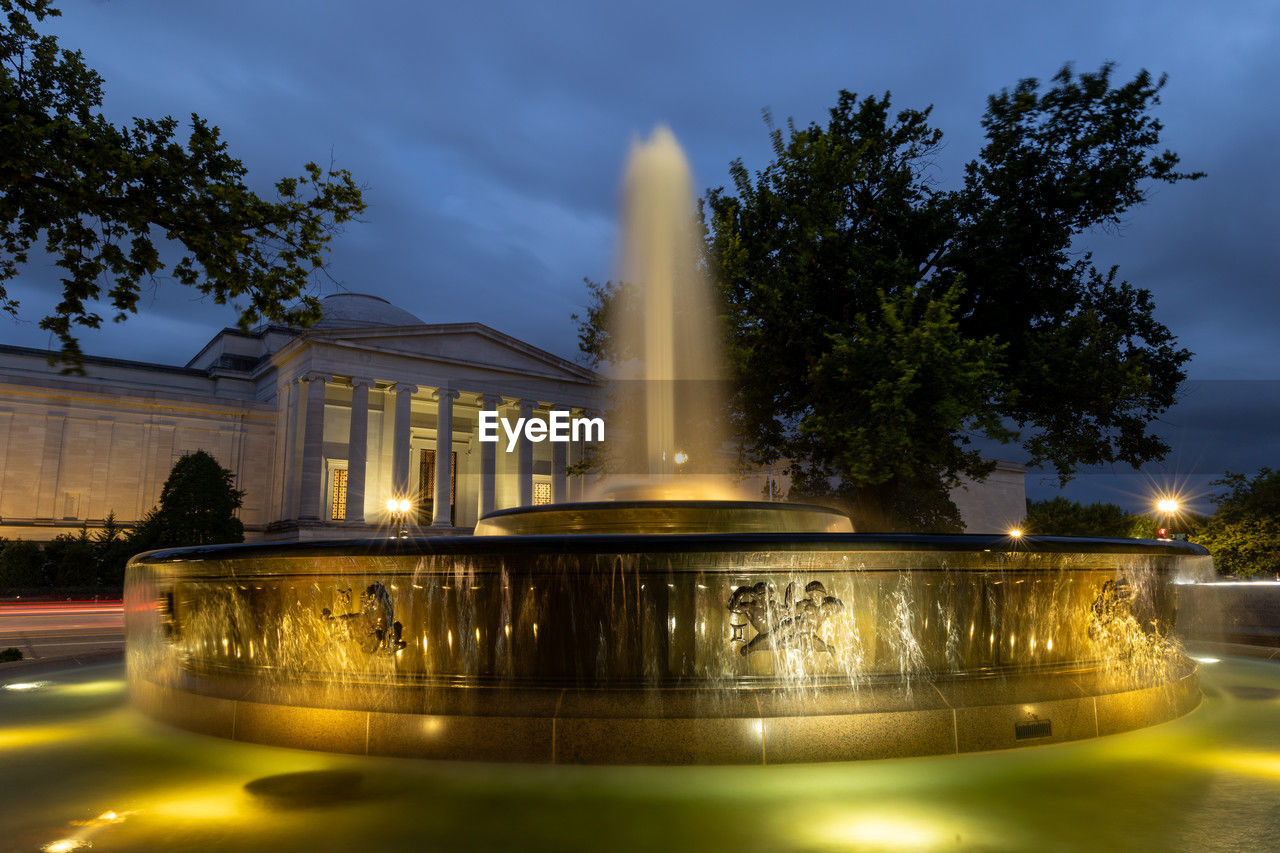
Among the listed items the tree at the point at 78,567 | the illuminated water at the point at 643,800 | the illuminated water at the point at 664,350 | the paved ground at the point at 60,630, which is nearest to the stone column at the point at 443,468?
the tree at the point at 78,567

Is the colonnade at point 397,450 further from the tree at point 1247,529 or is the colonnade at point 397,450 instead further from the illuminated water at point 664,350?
the tree at point 1247,529

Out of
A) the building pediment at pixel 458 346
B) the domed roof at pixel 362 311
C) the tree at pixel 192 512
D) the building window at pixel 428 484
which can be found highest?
the domed roof at pixel 362 311

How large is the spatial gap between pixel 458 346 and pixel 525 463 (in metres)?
9.06

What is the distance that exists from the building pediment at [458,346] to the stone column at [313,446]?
2500 millimetres

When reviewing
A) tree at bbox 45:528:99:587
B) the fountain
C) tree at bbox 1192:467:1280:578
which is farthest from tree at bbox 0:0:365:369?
tree at bbox 45:528:99:587

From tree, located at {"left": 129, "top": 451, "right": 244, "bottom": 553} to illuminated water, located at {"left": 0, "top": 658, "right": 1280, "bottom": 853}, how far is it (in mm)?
34528

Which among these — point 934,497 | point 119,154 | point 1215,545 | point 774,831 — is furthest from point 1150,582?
point 934,497

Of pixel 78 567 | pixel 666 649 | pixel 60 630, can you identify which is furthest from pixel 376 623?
pixel 78 567

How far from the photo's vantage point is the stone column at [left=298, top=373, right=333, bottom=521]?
151ft

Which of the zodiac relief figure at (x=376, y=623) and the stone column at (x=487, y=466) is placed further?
the stone column at (x=487, y=466)

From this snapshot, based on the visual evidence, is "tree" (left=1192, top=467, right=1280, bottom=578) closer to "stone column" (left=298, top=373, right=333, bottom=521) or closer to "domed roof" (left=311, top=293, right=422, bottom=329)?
"stone column" (left=298, top=373, right=333, bottom=521)

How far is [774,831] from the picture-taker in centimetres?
421

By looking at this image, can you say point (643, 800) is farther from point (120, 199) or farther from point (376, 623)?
point (120, 199)

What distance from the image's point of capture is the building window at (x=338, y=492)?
2093 inches
